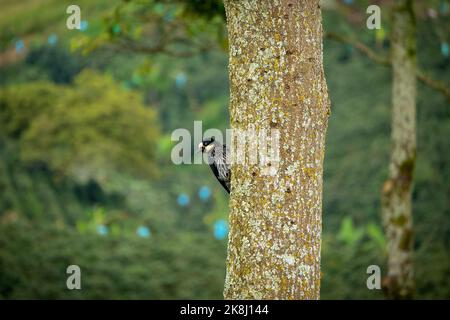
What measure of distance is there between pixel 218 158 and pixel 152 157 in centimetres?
645

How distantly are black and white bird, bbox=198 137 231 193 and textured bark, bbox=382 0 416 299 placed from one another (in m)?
2.54

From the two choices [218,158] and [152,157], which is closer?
[218,158]

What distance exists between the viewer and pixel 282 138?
351 cm

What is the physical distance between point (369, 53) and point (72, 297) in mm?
4290

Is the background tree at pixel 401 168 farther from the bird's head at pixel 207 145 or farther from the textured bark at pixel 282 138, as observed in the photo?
the textured bark at pixel 282 138

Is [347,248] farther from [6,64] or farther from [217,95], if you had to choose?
[6,64]

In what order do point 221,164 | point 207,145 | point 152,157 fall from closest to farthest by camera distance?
point 221,164 < point 207,145 < point 152,157

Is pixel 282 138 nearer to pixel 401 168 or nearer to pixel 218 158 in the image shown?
pixel 218 158

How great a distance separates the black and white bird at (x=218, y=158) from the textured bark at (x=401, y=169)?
254 cm

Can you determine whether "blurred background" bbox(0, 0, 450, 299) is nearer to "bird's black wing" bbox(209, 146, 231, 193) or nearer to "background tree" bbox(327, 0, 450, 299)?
"background tree" bbox(327, 0, 450, 299)

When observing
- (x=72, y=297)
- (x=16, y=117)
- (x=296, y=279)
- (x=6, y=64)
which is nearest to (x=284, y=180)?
(x=296, y=279)

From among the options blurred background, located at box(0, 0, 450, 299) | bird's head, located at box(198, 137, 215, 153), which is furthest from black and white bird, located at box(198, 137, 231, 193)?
blurred background, located at box(0, 0, 450, 299)

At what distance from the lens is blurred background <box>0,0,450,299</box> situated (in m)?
7.68

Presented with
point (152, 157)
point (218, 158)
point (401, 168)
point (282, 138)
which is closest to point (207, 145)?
point (218, 158)
